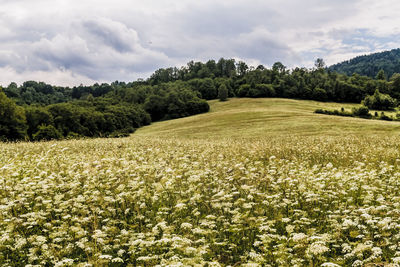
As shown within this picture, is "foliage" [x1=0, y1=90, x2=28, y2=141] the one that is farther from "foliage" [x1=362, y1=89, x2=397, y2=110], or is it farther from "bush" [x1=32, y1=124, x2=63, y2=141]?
"foliage" [x1=362, y1=89, x2=397, y2=110]

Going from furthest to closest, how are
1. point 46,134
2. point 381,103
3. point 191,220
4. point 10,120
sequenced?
point 381,103 < point 10,120 < point 46,134 < point 191,220

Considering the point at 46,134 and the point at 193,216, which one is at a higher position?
the point at 46,134

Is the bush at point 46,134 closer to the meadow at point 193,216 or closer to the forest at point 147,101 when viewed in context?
the forest at point 147,101

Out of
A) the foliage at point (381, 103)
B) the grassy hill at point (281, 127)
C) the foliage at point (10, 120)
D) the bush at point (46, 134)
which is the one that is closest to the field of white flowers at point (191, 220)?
the grassy hill at point (281, 127)

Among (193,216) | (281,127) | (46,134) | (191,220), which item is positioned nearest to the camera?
(191,220)

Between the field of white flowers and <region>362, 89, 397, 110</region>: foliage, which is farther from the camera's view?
<region>362, 89, 397, 110</region>: foliage

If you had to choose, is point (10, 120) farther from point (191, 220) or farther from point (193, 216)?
point (191, 220)

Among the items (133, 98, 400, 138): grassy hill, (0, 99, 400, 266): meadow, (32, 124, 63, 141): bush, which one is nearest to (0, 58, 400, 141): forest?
(32, 124, 63, 141): bush

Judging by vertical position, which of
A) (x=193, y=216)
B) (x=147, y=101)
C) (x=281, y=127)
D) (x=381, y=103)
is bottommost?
(x=281, y=127)

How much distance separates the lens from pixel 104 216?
6.54 meters

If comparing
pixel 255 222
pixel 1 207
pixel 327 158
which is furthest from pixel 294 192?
pixel 327 158

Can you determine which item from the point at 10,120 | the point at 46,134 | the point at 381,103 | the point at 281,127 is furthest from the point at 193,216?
the point at 381,103

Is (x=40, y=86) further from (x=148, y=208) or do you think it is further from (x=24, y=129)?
(x=148, y=208)

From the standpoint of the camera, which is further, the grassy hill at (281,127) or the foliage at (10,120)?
the foliage at (10,120)
